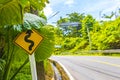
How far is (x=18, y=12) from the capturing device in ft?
18.5

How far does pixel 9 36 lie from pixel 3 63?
2.77 feet

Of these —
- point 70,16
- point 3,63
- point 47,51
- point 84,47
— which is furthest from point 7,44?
point 70,16

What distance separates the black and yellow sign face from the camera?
6.77 metres

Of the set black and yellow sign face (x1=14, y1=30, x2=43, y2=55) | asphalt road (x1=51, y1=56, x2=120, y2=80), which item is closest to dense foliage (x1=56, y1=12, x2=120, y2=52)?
asphalt road (x1=51, y1=56, x2=120, y2=80)

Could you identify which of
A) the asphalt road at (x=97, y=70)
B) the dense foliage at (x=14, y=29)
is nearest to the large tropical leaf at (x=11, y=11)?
the dense foliage at (x=14, y=29)

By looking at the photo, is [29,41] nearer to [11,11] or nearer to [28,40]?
[28,40]

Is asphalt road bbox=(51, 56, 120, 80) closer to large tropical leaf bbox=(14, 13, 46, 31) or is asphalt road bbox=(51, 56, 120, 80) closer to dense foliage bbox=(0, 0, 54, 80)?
dense foliage bbox=(0, 0, 54, 80)

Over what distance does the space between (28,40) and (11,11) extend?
4.02 ft

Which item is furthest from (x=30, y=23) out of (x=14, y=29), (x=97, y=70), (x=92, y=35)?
(x=92, y=35)

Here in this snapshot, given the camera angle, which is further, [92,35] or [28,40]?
[92,35]

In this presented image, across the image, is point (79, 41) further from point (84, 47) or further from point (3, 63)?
point (3, 63)

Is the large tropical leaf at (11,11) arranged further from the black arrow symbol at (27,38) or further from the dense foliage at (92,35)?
the dense foliage at (92,35)

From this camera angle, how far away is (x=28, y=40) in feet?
22.3

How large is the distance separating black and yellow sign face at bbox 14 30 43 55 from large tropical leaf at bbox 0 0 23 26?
0.83 metres
